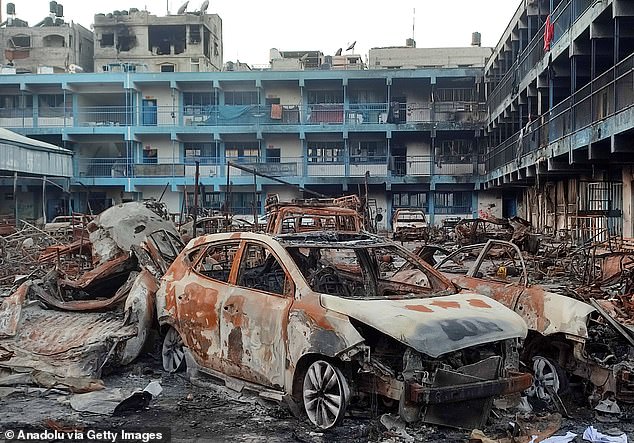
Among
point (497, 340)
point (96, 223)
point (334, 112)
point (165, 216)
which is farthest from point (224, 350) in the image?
point (334, 112)

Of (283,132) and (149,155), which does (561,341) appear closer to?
(283,132)

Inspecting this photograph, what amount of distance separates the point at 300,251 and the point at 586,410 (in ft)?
10.1

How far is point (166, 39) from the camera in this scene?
177 ft

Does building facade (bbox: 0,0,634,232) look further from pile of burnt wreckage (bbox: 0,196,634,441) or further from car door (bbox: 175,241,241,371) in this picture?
car door (bbox: 175,241,241,371)

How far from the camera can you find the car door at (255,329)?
6055 millimetres

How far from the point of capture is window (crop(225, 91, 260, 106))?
43406 millimetres

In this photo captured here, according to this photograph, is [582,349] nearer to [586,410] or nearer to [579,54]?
[586,410]

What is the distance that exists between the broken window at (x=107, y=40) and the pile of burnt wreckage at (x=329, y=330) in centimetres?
4832

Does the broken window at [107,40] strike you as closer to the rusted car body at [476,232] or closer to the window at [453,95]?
the window at [453,95]

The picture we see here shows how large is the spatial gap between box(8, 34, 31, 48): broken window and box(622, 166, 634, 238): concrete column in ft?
161

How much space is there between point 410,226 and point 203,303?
83.6 feet

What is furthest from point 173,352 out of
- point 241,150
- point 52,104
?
point 52,104

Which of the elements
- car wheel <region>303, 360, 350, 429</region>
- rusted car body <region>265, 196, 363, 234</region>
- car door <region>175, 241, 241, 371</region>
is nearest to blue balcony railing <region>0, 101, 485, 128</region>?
rusted car body <region>265, 196, 363, 234</region>

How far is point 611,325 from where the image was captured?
23.3ft
